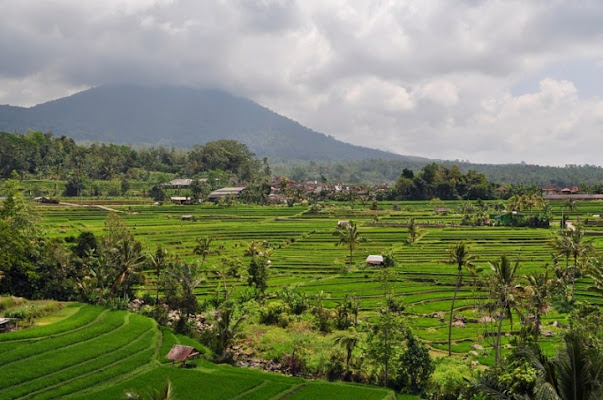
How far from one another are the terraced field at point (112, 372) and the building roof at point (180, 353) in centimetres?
47

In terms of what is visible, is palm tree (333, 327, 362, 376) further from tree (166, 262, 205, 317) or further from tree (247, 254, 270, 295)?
tree (247, 254, 270, 295)

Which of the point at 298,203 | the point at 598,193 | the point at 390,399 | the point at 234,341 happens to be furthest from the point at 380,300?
the point at 598,193

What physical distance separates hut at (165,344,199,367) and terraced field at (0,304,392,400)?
467 millimetres

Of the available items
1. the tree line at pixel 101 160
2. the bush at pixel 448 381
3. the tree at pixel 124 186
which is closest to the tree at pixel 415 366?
the bush at pixel 448 381

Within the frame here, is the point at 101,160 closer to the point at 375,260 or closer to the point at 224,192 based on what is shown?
the point at 224,192

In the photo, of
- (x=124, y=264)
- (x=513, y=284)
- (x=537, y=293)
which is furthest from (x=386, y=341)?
(x=124, y=264)

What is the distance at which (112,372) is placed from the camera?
89.7 feet

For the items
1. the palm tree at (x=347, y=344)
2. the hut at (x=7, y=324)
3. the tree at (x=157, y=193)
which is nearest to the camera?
the palm tree at (x=347, y=344)

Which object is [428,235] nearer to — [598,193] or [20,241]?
[20,241]

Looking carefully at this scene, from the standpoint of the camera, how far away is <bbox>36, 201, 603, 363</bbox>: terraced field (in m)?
42.9

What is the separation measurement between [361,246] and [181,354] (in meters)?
41.5

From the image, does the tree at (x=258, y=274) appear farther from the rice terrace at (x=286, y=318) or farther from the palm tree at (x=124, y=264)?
the palm tree at (x=124, y=264)

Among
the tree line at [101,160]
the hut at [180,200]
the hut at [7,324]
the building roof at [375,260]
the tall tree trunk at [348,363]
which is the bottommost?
the tall tree trunk at [348,363]

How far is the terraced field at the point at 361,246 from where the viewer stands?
42938 millimetres
